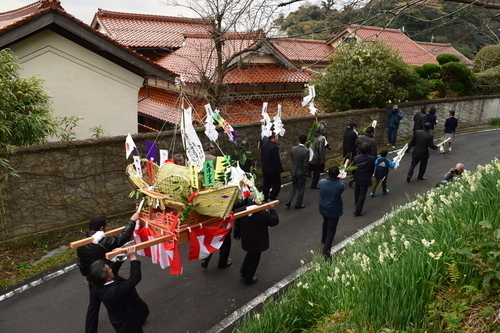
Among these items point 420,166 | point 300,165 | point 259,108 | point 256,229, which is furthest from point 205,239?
point 259,108

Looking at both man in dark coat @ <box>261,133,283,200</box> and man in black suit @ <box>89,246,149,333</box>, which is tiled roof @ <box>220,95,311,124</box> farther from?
man in black suit @ <box>89,246,149,333</box>

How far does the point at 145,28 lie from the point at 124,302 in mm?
19365

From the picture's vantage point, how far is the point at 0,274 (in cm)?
664

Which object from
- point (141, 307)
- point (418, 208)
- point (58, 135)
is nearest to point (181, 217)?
point (141, 307)

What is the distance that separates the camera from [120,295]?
162 inches

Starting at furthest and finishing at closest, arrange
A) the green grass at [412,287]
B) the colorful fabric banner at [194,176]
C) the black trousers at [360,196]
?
the black trousers at [360,196], the colorful fabric banner at [194,176], the green grass at [412,287]

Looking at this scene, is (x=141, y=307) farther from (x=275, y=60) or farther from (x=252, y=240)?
(x=275, y=60)

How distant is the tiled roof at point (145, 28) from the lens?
62.2 ft

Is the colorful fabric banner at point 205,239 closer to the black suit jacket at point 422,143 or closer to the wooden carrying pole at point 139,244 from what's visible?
the wooden carrying pole at point 139,244

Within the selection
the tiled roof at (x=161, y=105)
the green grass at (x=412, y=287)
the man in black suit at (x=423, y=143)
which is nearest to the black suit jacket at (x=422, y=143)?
the man in black suit at (x=423, y=143)

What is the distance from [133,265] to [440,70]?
20.8m

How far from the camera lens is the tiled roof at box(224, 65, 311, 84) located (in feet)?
51.2

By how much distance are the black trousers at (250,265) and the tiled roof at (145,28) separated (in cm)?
1501

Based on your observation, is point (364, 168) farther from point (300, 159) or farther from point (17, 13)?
point (17, 13)
